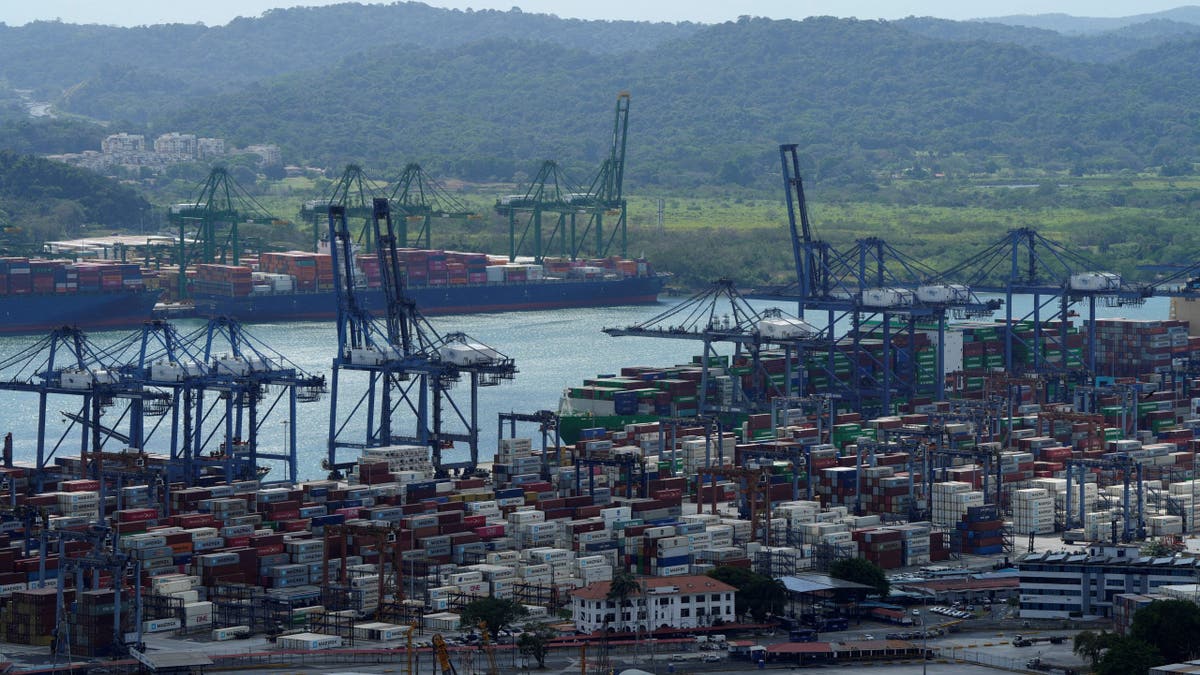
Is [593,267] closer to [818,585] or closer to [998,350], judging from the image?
[998,350]

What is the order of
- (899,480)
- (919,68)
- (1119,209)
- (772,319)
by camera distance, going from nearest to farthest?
→ 1. (899,480)
2. (772,319)
3. (1119,209)
4. (919,68)

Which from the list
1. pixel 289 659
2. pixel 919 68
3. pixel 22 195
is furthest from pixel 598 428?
pixel 919 68

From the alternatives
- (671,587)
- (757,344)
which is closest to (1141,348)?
(757,344)

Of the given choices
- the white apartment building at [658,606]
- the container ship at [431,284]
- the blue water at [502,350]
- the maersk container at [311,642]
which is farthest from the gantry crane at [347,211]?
the maersk container at [311,642]

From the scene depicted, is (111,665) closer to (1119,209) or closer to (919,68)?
(1119,209)

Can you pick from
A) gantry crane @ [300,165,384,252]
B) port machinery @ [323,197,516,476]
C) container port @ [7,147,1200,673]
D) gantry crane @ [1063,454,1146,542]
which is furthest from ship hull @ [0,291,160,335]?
gantry crane @ [1063,454,1146,542]
